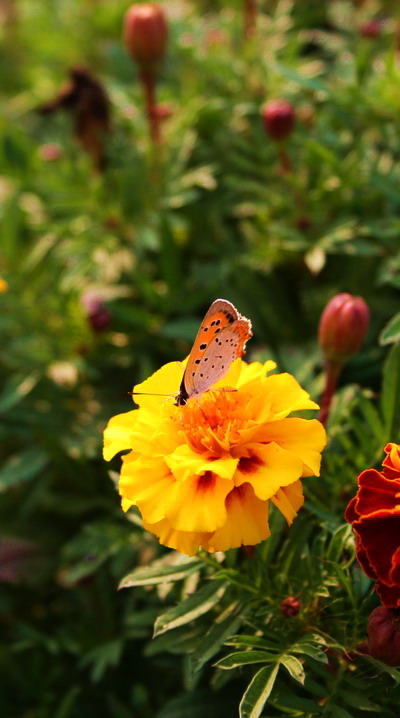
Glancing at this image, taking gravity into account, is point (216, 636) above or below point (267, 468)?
below

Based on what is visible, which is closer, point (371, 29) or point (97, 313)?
point (97, 313)

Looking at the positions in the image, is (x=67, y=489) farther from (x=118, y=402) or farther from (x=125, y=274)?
(x=125, y=274)

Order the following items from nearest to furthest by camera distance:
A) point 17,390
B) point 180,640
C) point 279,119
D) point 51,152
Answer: point 180,640
point 279,119
point 17,390
point 51,152

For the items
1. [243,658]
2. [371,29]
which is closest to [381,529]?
[243,658]

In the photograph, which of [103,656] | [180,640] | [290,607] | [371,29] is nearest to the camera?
[290,607]

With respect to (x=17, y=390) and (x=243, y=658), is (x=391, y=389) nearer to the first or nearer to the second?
(x=243, y=658)

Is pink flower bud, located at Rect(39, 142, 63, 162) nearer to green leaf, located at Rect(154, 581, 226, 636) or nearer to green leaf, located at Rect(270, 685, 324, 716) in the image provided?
green leaf, located at Rect(154, 581, 226, 636)

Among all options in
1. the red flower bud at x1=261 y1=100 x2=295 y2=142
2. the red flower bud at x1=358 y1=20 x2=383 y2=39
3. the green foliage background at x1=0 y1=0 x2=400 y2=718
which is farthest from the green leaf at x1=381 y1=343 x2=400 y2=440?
the red flower bud at x1=358 y1=20 x2=383 y2=39

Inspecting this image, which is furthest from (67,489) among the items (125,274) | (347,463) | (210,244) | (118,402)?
(347,463)
